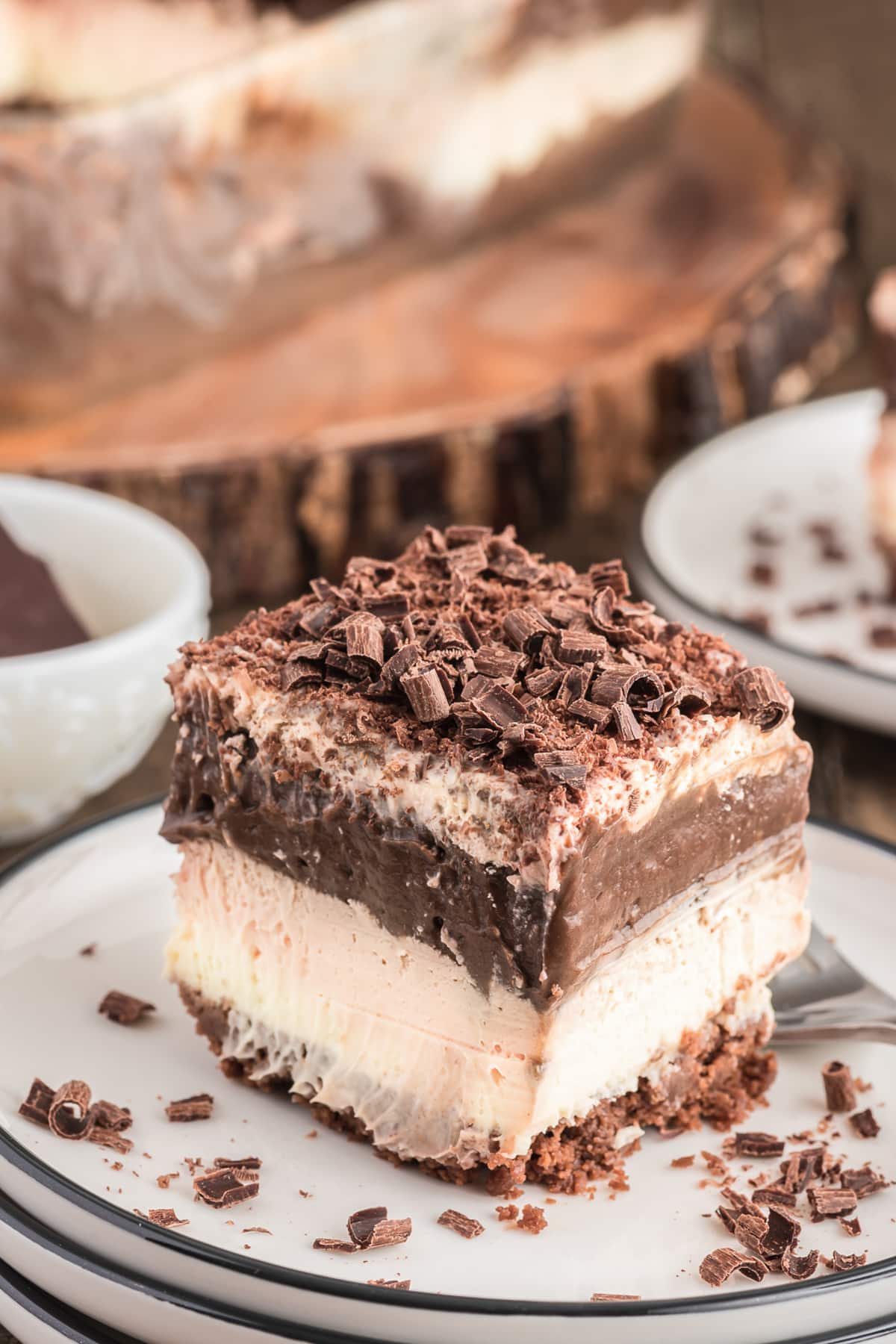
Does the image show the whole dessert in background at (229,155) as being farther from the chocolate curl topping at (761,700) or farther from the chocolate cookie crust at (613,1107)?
the chocolate curl topping at (761,700)

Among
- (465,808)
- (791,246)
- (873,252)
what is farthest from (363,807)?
(873,252)

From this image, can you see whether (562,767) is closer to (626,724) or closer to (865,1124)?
(626,724)

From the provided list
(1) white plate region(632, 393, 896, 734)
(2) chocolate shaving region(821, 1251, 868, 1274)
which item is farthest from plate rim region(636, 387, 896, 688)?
(2) chocolate shaving region(821, 1251, 868, 1274)

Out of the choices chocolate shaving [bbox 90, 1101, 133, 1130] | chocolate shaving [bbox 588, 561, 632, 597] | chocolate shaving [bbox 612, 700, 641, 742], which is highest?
chocolate shaving [bbox 612, 700, 641, 742]

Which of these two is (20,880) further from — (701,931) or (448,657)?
(701,931)

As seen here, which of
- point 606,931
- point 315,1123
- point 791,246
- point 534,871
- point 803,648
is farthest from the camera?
point 791,246

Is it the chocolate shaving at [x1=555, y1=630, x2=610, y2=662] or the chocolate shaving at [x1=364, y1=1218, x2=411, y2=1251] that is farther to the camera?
the chocolate shaving at [x1=555, y1=630, x2=610, y2=662]

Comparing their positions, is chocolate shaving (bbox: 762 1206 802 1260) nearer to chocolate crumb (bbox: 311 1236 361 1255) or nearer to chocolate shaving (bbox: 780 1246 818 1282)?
chocolate shaving (bbox: 780 1246 818 1282)
